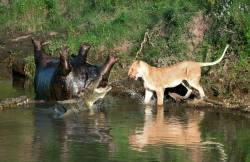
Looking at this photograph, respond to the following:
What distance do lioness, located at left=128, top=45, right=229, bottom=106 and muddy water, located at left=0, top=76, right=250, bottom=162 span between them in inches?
23.4

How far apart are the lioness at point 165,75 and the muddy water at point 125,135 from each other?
0.59 meters

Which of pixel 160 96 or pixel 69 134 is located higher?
pixel 160 96

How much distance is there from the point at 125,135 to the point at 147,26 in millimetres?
8553

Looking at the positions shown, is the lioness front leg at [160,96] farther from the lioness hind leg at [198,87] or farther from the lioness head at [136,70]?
the lioness hind leg at [198,87]

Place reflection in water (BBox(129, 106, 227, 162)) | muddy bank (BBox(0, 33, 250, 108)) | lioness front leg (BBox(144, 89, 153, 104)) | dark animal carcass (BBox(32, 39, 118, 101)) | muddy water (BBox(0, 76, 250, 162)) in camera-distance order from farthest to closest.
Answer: lioness front leg (BBox(144, 89, 153, 104)), muddy bank (BBox(0, 33, 250, 108)), dark animal carcass (BBox(32, 39, 118, 101)), reflection in water (BBox(129, 106, 227, 162)), muddy water (BBox(0, 76, 250, 162))

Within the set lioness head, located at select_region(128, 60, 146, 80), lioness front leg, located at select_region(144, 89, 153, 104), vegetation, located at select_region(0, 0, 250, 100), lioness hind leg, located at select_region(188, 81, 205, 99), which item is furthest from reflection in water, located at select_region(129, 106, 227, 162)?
vegetation, located at select_region(0, 0, 250, 100)

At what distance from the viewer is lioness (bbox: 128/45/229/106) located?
1816 centimetres

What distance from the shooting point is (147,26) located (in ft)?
73.5

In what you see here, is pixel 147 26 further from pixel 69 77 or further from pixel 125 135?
pixel 125 135

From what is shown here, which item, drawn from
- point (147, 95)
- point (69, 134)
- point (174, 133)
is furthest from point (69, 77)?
point (174, 133)

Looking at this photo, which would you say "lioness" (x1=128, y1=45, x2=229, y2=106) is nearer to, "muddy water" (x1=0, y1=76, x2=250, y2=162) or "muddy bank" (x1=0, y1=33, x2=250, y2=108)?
"muddy bank" (x1=0, y1=33, x2=250, y2=108)

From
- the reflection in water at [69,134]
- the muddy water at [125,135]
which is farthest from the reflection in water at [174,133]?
the reflection in water at [69,134]

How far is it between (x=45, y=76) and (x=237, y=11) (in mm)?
5048

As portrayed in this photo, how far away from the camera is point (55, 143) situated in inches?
524
